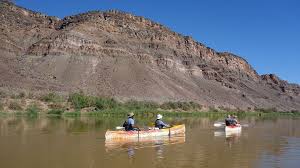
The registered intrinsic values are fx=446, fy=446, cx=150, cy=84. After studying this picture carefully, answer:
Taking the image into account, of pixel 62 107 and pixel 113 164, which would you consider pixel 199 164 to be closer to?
pixel 113 164

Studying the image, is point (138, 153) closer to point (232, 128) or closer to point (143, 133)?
point (143, 133)

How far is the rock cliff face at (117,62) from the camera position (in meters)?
107

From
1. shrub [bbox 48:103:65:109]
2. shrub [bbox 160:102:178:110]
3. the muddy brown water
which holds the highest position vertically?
shrub [bbox 160:102:178:110]

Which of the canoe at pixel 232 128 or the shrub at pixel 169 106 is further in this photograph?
the shrub at pixel 169 106

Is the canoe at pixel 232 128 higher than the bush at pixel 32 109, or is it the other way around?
the bush at pixel 32 109

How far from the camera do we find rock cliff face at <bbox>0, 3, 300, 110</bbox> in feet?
350

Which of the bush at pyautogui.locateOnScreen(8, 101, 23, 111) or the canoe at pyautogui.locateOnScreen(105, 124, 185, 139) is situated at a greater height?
the bush at pyautogui.locateOnScreen(8, 101, 23, 111)

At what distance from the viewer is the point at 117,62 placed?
124 m

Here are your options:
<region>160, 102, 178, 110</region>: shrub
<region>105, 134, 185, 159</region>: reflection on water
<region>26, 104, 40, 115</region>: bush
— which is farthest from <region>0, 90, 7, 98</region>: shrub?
<region>105, 134, 185, 159</region>: reflection on water

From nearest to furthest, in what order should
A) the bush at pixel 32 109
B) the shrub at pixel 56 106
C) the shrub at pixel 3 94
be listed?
the bush at pixel 32 109 < the shrub at pixel 56 106 < the shrub at pixel 3 94

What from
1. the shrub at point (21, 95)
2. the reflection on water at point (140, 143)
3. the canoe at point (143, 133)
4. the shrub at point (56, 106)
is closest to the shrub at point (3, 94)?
the shrub at point (21, 95)

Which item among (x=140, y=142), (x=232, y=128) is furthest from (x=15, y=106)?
(x=140, y=142)

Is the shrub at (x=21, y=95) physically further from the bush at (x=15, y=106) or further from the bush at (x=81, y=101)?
the bush at (x=81, y=101)

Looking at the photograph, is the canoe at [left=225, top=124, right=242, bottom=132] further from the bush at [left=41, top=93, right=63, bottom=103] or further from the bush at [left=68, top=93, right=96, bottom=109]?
the bush at [left=41, top=93, right=63, bottom=103]
